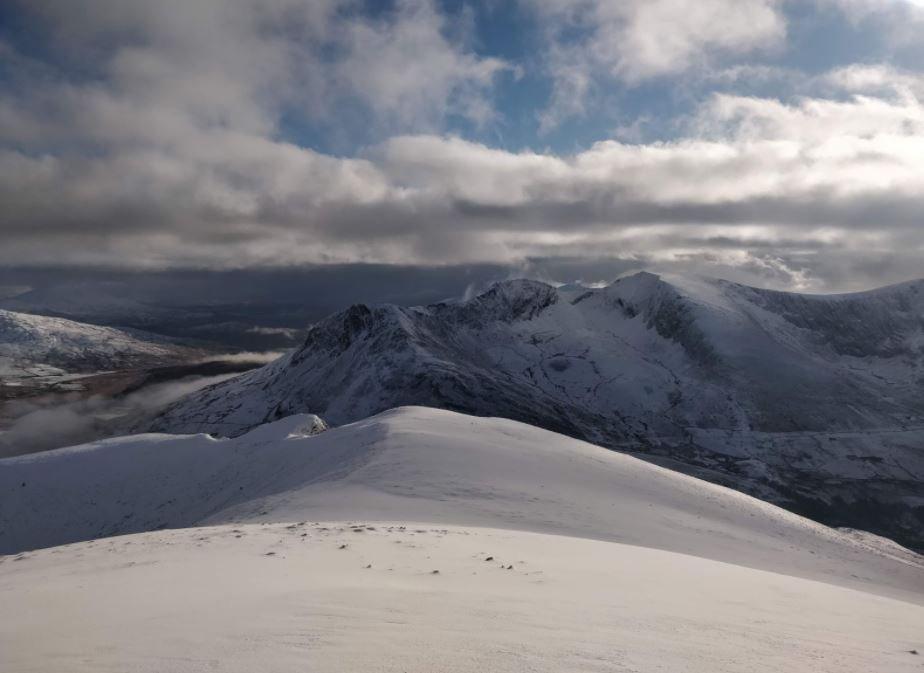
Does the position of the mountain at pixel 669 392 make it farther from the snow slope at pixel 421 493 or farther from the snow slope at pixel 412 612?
the snow slope at pixel 412 612

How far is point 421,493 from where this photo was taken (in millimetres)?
30859

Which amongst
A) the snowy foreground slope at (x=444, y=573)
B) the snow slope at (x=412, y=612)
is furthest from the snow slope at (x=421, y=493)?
the snow slope at (x=412, y=612)

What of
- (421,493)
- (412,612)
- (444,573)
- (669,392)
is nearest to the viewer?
(412,612)

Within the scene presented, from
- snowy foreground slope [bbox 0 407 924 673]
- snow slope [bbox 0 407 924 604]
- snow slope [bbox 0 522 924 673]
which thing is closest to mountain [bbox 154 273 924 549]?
snow slope [bbox 0 407 924 604]

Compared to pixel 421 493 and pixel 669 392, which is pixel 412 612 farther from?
pixel 669 392

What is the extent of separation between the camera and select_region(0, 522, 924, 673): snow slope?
26.4 feet

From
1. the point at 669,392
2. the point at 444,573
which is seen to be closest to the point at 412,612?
the point at 444,573

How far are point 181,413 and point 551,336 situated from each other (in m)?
107

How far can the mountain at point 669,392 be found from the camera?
426 feet

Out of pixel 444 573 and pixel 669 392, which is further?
pixel 669 392

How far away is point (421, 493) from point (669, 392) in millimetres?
149627

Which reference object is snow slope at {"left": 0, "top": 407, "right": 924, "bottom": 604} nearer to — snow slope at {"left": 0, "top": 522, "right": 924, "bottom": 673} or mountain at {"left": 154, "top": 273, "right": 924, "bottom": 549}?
snow slope at {"left": 0, "top": 522, "right": 924, "bottom": 673}

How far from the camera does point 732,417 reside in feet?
517

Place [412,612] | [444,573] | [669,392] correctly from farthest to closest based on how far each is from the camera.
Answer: [669,392] → [444,573] → [412,612]
